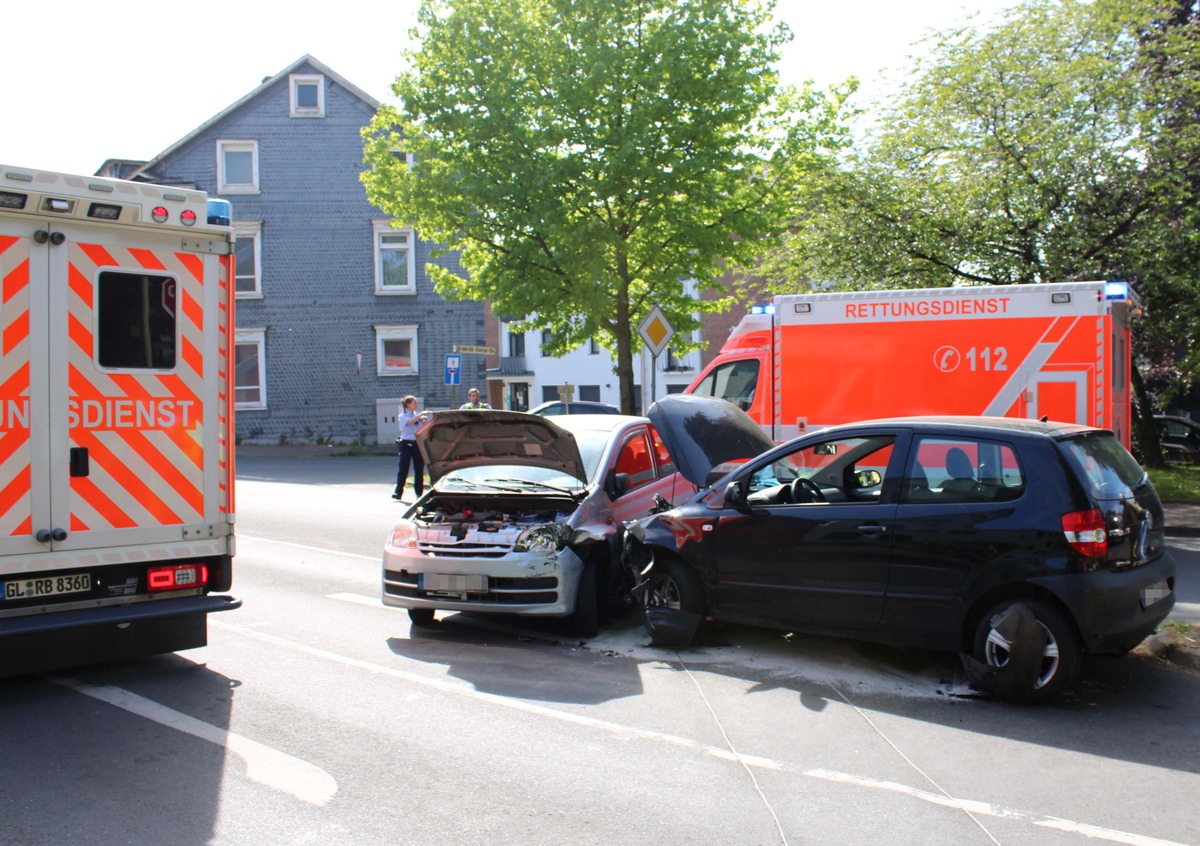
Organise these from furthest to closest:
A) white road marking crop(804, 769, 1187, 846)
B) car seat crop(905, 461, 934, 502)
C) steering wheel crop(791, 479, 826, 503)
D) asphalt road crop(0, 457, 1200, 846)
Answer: steering wheel crop(791, 479, 826, 503) < car seat crop(905, 461, 934, 502) < asphalt road crop(0, 457, 1200, 846) < white road marking crop(804, 769, 1187, 846)

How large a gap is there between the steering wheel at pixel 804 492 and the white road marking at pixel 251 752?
3.55 meters

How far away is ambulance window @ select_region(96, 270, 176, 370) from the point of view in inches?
240

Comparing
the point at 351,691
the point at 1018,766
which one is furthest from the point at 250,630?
the point at 1018,766

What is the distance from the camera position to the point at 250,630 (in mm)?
7941

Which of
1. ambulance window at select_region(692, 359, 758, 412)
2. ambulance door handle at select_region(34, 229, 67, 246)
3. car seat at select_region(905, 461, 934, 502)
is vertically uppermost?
ambulance door handle at select_region(34, 229, 67, 246)

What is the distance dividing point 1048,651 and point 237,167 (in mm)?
36402

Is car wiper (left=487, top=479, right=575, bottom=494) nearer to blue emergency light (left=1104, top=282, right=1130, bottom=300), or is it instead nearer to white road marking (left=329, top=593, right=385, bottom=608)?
white road marking (left=329, top=593, right=385, bottom=608)

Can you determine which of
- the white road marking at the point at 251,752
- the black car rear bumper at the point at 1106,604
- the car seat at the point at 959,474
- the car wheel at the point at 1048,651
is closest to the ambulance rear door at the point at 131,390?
the white road marking at the point at 251,752

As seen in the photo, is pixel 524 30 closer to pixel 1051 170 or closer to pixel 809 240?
pixel 809 240

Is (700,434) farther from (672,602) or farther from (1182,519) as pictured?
(1182,519)

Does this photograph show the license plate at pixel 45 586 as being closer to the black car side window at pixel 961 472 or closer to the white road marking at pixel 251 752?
the white road marking at pixel 251 752

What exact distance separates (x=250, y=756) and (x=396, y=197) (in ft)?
57.4

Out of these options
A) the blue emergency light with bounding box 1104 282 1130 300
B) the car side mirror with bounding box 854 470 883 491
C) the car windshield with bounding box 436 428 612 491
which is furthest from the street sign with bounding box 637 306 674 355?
the car side mirror with bounding box 854 470 883 491

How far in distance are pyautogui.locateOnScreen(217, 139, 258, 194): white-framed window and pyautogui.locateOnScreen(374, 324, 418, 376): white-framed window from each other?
672 centimetres
